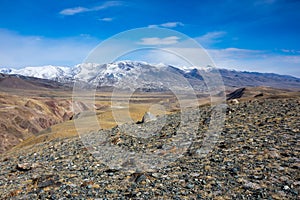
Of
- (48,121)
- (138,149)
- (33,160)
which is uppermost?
(138,149)

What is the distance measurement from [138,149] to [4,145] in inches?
2057

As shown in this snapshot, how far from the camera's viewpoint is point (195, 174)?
851 cm

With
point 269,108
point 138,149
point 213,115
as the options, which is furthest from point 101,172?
point 269,108

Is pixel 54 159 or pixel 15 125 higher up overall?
pixel 54 159

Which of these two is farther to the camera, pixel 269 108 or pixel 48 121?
pixel 48 121

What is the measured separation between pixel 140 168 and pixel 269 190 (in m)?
4.39

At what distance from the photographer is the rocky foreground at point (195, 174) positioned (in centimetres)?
731

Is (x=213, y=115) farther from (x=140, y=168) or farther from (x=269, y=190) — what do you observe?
(x=269, y=190)

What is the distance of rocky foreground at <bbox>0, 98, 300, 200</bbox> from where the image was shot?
7312 millimetres

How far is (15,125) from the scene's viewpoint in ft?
235

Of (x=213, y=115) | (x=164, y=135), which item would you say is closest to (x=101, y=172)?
(x=164, y=135)

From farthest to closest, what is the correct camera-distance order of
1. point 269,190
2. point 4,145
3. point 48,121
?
point 48,121 < point 4,145 < point 269,190

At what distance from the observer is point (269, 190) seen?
6898mm

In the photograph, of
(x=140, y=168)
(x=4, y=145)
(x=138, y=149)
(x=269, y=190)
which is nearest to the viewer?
(x=269, y=190)
